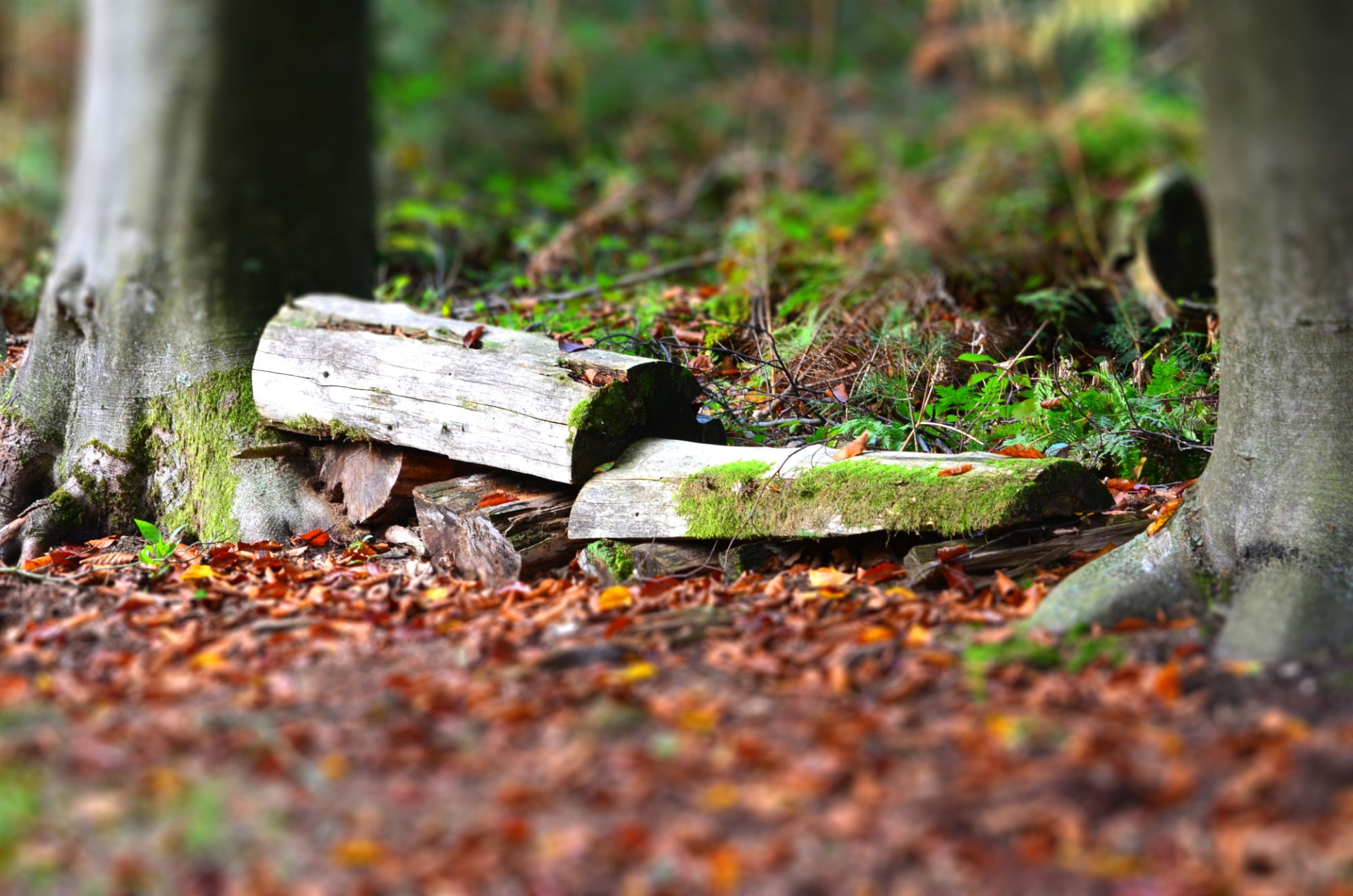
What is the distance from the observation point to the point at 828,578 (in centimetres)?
392

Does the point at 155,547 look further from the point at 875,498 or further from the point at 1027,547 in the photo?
the point at 1027,547

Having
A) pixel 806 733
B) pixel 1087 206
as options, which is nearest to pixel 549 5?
pixel 1087 206

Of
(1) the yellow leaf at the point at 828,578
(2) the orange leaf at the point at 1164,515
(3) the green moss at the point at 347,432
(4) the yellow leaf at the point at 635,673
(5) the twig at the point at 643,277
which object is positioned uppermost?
(5) the twig at the point at 643,277

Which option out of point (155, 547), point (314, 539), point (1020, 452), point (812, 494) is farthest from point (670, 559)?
point (155, 547)

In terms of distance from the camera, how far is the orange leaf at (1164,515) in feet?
12.5

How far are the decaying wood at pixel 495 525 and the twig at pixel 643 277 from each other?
201 cm

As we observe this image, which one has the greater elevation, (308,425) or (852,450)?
(308,425)

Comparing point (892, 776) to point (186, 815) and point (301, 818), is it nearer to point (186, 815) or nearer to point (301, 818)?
point (301, 818)

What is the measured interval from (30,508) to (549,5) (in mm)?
7330

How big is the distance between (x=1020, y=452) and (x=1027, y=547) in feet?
1.64

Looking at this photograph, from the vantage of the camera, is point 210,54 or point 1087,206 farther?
point 1087,206

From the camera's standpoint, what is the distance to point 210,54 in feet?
18.2

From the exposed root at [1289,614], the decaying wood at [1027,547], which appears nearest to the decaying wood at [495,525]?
the decaying wood at [1027,547]

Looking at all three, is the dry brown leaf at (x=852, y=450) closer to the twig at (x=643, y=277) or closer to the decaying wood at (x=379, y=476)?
the decaying wood at (x=379, y=476)
